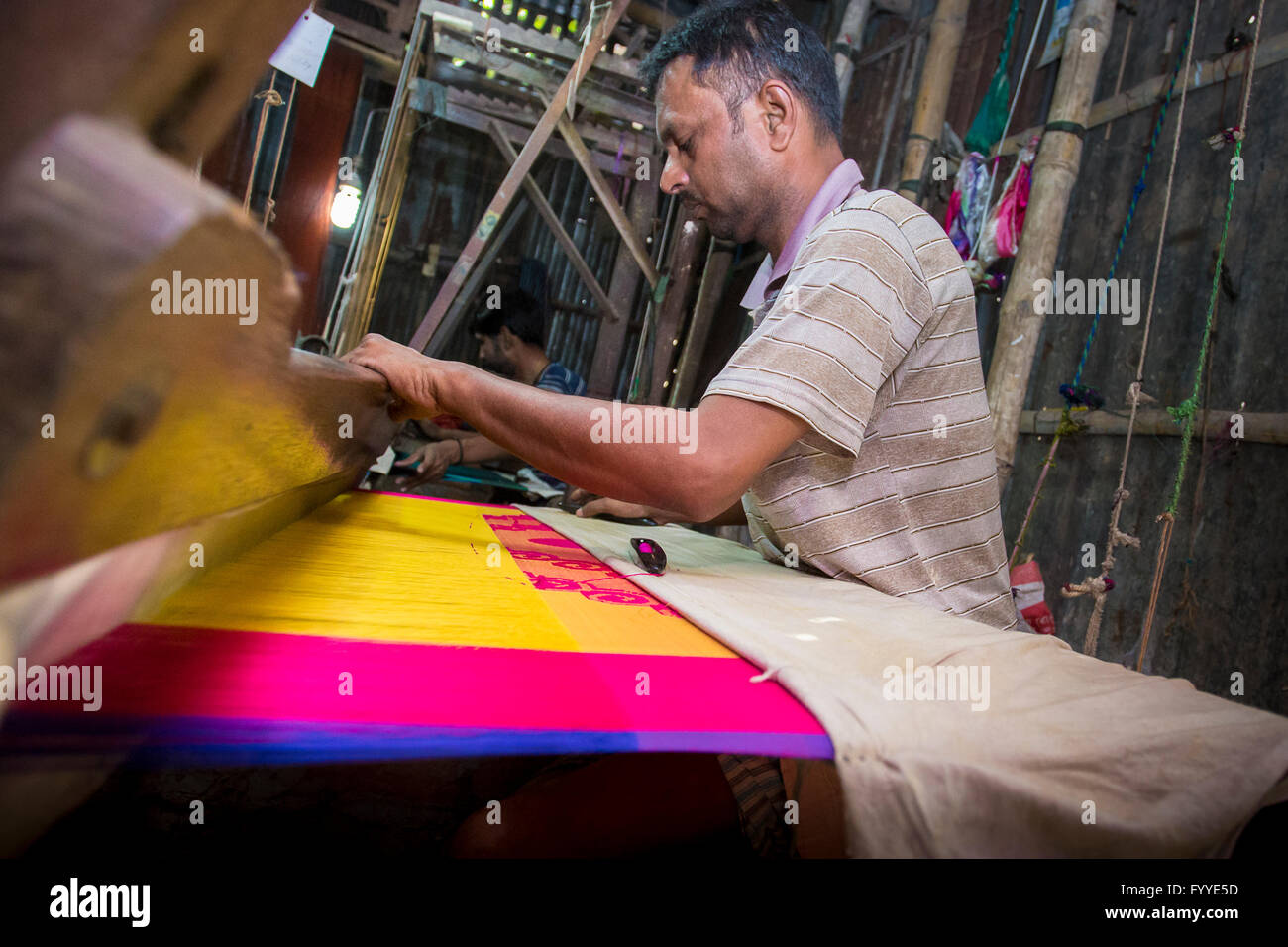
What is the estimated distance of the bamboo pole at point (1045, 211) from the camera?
8.73 feet

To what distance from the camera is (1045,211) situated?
8.86 feet

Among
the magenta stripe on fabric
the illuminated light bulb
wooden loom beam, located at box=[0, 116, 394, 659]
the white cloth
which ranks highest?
the illuminated light bulb

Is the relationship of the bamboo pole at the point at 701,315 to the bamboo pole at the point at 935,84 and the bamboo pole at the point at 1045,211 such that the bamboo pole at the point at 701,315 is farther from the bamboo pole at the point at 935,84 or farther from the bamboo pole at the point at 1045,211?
the bamboo pole at the point at 1045,211

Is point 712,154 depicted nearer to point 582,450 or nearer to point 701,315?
point 582,450

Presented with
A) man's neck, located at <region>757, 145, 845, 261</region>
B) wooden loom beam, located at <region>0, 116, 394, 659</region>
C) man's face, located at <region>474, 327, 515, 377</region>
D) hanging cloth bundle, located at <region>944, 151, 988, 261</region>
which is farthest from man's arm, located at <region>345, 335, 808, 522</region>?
man's face, located at <region>474, 327, 515, 377</region>

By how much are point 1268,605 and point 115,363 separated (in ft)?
10.9

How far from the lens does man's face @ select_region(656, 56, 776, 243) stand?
181 cm

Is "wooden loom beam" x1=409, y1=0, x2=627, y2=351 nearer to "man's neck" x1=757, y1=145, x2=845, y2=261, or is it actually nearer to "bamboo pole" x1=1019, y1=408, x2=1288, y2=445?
"man's neck" x1=757, y1=145, x2=845, y2=261

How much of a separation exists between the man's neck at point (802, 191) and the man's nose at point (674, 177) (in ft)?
0.87

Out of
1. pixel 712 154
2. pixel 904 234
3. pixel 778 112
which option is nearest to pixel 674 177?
pixel 712 154

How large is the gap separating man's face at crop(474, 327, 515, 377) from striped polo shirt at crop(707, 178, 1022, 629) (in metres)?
3.92
